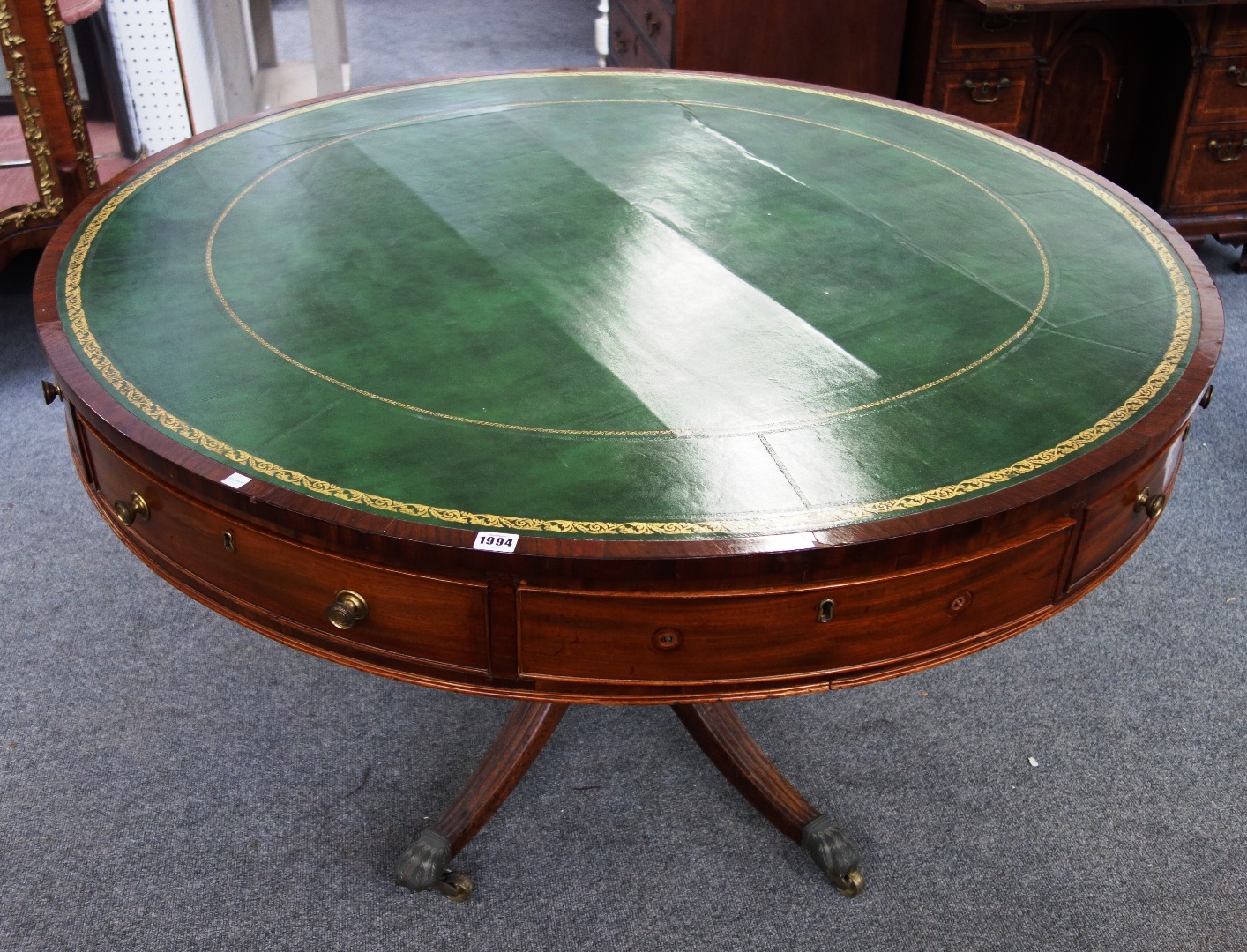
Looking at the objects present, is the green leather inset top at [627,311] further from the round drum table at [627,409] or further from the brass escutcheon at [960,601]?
the brass escutcheon at [960,601]

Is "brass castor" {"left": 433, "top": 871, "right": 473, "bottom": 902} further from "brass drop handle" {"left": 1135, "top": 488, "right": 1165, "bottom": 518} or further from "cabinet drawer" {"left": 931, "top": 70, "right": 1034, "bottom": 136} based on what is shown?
"cabinet drawer" {"left": 931, "top": 70, "right": 1034, "bottom": 136}

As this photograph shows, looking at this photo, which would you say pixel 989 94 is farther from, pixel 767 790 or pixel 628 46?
pixel 767 790

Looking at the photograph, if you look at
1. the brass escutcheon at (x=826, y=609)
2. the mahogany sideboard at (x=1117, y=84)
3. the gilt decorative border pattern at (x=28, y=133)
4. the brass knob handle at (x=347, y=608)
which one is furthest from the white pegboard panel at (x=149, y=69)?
the brass escutcheon at (x=826, y=609)

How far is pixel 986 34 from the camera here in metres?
3.69

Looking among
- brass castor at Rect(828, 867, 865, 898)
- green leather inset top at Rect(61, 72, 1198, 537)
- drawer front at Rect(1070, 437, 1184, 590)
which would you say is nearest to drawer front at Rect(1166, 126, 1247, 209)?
green leather inset top at Rect(61, 72, 1198, 537)

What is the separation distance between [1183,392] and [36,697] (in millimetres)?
2132

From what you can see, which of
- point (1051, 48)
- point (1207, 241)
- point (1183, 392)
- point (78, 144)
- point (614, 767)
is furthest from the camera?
point (1207, 241)

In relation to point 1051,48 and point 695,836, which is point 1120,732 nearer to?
point 695,836

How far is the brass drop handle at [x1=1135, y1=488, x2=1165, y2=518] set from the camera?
1.61m

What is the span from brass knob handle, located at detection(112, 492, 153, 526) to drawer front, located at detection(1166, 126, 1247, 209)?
137 inches

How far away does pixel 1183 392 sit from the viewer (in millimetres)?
1600

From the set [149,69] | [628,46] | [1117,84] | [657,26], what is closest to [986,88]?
[1117,84]

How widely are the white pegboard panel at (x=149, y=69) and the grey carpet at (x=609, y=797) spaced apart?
1.90 m

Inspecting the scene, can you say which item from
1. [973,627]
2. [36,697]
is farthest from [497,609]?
[36,697]
